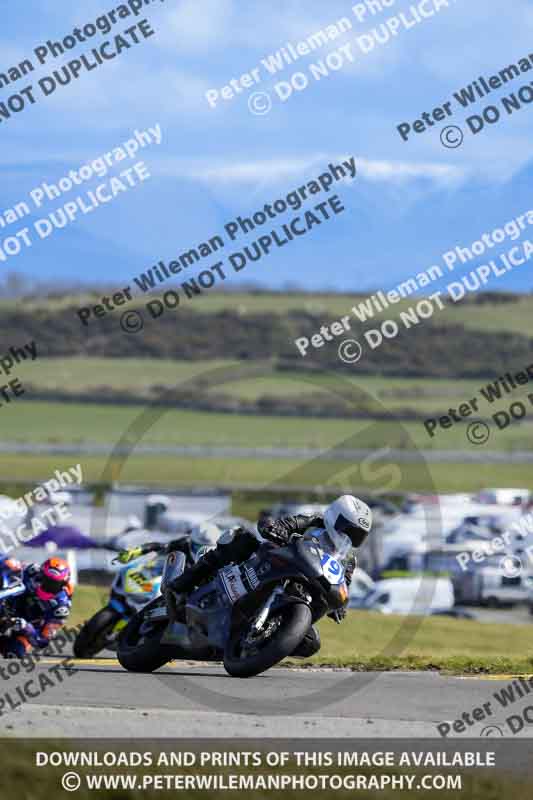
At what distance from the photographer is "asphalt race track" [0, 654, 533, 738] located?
9.15 metres

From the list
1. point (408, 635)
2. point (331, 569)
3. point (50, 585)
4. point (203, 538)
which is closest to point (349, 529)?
point (331, 569)

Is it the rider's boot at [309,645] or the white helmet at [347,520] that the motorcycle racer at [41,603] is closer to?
the rider's boot at [309,645]

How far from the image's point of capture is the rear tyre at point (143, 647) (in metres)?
12.0

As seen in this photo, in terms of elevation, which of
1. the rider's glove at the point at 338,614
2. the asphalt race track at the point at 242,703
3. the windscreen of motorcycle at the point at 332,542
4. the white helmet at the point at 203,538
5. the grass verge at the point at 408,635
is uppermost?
the white helmet at the point at 203,538

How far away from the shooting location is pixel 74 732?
8.73m

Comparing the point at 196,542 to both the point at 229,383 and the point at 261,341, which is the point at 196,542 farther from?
the point at 261,341

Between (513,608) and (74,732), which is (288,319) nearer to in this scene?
(513,608)

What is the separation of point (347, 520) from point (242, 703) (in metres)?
1.56

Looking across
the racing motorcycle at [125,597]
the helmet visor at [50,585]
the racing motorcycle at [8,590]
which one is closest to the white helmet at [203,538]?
the racing motorcycle at [125,597]

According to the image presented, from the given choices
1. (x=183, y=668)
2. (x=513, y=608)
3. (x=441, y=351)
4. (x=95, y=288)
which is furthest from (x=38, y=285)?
(x=183, y=668)

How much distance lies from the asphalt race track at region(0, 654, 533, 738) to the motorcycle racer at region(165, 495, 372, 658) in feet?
1.91

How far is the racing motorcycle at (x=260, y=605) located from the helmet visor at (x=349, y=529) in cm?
14

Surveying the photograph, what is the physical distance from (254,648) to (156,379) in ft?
344

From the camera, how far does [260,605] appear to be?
427 inches
